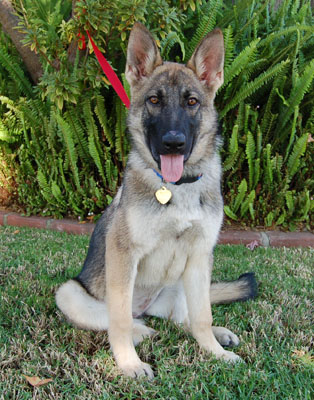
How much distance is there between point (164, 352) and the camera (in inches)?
93.4

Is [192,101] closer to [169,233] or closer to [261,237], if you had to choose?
[169,233]

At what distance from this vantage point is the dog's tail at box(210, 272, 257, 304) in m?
3.05

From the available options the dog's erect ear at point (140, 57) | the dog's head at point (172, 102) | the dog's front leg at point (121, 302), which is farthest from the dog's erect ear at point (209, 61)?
the dog's front leg at point (121, 302)

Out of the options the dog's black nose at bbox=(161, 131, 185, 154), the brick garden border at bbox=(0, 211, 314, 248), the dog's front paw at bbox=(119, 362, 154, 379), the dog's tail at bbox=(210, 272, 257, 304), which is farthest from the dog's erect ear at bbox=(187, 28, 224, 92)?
the brick garden border at bbox=(0, 211, 314, 248)

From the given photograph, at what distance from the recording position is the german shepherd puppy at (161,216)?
2264 millimetres

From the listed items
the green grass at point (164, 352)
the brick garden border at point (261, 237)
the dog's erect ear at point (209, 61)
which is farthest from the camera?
the brick garden border at point (261, 237)

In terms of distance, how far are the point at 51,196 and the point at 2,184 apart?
1178 mm

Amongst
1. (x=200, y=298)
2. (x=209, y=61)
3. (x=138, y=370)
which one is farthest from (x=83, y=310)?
(x=209, y=61)

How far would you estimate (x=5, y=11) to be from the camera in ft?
17.2

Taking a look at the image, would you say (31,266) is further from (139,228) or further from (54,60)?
(54,60)

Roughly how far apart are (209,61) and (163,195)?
1001 mm

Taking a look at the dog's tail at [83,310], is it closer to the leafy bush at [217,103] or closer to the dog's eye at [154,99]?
the dog's eye at [154,99]

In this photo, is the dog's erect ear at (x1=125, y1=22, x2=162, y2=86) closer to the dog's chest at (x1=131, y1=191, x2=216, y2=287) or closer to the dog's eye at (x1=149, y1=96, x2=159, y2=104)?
the dog's eye at (x1=149, y1=96, x2=159, y2=104)

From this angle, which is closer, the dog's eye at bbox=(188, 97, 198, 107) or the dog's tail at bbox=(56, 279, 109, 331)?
the dog's eye at bbox=(188, 97, 198, 107)
